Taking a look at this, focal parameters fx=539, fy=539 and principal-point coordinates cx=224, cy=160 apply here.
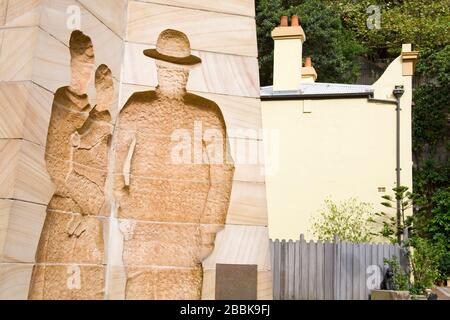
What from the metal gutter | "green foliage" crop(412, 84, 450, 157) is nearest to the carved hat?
the metal gutter

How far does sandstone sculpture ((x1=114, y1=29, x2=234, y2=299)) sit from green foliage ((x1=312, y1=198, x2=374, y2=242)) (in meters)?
8.82

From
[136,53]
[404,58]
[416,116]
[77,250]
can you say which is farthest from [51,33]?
[416,116]

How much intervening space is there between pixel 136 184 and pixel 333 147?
1061 cm

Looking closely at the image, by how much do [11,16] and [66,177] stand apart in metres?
1.83

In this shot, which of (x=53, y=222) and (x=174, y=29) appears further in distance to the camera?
(x=174, y=29)

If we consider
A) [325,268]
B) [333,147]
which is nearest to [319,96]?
[333,147]

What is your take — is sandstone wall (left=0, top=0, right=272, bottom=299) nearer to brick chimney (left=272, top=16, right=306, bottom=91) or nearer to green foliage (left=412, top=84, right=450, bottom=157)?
brick chimney (left=272, top=16, right=306, bottom=91)

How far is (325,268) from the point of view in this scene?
12867mm

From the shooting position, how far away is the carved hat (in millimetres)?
6969

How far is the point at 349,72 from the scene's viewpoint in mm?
26938

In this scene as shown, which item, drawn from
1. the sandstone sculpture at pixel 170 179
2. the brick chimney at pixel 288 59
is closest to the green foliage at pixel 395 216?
the brick chimney at pixel 288 59

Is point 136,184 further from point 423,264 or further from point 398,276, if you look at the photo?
point 423,264

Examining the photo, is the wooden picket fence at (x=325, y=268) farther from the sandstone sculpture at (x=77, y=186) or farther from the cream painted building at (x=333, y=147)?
the sandstone sculpture at (x=77, y=186)
